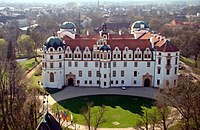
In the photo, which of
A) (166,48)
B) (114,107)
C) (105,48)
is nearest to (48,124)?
(114,107)

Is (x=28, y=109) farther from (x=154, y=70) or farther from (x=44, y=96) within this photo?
(x=154, y=70)

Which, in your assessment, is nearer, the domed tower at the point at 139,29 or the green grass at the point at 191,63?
the green grass at the point at 191,63

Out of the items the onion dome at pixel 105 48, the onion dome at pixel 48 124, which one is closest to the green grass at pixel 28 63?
the onion dome at pixel 105 48

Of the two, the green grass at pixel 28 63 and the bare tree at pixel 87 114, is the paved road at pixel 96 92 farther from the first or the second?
the green grass at pixel 28 63

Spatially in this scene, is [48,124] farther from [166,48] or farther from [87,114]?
[166,48]

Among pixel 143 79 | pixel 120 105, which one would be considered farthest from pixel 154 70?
pixel 120 105

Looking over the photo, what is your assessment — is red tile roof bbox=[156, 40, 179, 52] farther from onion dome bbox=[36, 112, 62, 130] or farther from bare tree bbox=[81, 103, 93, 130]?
onion dome bbox=[36, 112, 62, 130]
